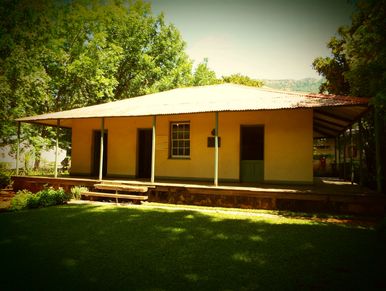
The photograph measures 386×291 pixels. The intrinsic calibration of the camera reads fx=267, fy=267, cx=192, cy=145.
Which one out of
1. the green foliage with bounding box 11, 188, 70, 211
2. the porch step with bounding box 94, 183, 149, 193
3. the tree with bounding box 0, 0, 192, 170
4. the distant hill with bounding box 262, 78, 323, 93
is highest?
the distant hill with bounding box 262, 78, 323, 93

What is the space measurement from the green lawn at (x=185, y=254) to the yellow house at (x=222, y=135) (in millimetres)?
3774

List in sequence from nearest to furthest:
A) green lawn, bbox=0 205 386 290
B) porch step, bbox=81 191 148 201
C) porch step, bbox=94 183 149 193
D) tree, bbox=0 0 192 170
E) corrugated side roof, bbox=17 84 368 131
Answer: green lawn, bbox=0 205 386 290, corrugated side roof, bbox=17 84 368 131, porch step, bbox=81 191 148 201, porch step, bbox=94 183 149 193, tree, bbox=0 0 192 170

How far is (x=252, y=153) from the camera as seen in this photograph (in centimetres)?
1177

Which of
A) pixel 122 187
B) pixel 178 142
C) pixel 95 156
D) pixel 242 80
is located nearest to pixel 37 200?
pixel 122 187

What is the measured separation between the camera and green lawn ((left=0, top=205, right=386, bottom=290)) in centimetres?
365

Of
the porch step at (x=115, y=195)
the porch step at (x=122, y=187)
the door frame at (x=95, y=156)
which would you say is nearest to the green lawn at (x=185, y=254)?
the porch step at (x=115, y=195)

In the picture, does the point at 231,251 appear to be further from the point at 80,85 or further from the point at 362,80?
the point at 80,85

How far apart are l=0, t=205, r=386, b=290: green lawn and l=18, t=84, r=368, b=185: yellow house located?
3.77 m

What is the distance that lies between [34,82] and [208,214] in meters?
16.7

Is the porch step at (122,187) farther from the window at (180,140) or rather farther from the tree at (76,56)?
the tree at (76,56)

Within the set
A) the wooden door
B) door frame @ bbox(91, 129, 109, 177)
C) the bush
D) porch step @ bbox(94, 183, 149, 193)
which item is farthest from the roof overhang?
the bush

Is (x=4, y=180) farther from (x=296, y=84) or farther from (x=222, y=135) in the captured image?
(x=296, y=84)

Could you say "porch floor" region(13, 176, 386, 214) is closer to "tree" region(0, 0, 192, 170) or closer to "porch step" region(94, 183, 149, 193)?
"porch step" region(94, 183, 149, 193)

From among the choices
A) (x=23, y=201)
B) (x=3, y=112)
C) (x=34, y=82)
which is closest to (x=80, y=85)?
(x=34, y=82)
